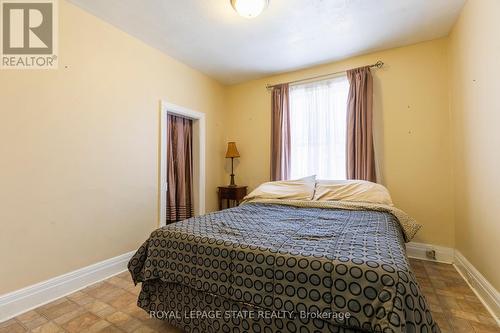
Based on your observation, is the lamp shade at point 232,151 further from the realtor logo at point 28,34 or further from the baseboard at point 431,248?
the baseboard at point 431,248

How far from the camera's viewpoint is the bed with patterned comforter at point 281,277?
3.10 ft

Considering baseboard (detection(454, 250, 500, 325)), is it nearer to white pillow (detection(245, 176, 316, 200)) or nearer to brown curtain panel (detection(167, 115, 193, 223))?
white pillow (detection(245, 176, 316, 200))

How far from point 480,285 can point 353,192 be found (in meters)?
1.22

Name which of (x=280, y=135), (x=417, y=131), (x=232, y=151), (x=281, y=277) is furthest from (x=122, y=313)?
(x=417, y=131)

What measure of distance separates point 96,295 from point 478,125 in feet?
11.9

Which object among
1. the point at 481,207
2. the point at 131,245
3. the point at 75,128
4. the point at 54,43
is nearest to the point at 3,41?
the point at 54,43

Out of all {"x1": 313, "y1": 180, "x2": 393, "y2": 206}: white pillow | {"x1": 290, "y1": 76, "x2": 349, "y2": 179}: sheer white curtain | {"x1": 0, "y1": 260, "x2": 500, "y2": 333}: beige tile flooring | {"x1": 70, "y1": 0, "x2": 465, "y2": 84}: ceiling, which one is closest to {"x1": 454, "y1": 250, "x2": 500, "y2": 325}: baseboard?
{"x1": 0, "y1": 260, "x2": 500, "y2": 333}: beige tile flooring

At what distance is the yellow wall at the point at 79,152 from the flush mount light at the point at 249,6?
1413 mm

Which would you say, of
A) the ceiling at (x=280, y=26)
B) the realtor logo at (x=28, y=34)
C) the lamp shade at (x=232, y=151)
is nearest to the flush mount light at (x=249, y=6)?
the ceiling at (x=280, y=26)

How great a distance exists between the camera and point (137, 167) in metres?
2.76

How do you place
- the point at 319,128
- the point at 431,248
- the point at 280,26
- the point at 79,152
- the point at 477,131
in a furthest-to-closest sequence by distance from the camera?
the point at 319,128, the point at 431,248, the point at 280,26, the point at 79,152, the point at 477,131

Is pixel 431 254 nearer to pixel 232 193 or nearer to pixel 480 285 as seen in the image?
pixel 480 285

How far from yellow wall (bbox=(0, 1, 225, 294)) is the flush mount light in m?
1.41

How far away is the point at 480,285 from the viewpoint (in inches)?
75.5
